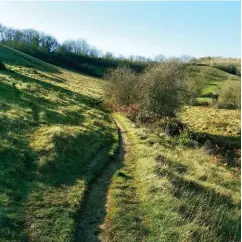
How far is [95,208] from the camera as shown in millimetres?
14188

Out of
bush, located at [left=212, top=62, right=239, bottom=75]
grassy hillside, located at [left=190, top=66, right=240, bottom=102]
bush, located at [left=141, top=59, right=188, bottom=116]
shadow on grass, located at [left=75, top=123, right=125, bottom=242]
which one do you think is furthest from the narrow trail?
bush, located at [left=212, top=62, right=239, bottom=75]

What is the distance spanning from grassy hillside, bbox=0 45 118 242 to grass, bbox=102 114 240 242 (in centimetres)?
182

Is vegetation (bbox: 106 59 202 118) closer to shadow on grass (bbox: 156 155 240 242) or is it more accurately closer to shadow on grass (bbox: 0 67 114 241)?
shadow on grass (bbox: 0 67 114 241)

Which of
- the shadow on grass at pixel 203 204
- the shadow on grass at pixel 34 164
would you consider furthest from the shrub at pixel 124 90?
the shadow on grass at pixel 203 204

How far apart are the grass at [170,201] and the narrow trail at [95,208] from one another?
0.33m

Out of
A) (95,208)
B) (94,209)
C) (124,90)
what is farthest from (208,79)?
(94,209)

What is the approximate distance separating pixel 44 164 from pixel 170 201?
22.9ft

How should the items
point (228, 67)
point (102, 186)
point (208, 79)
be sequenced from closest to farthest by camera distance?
1. point (102, 186)
2. point (208, 79)
3. point (228, 67)

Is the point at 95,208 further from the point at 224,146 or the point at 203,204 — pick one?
the point at 224,146

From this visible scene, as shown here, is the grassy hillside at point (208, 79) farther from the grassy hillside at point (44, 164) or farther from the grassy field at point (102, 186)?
the grassy field at point (102, 186)

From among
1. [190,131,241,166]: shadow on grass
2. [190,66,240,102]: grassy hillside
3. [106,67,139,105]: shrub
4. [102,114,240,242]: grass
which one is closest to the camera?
[102,114,240,242]: grass

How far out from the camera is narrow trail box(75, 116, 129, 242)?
484 inches

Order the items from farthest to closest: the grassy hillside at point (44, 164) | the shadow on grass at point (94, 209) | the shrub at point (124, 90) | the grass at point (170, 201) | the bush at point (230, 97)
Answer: the bush at point (230, 97), the shrub at point (124, 90), the grass at point (170, 201), the shadow on grass at point (94, 209), the grassy hillside at point (44, 164)

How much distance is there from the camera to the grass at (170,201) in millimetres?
12961
